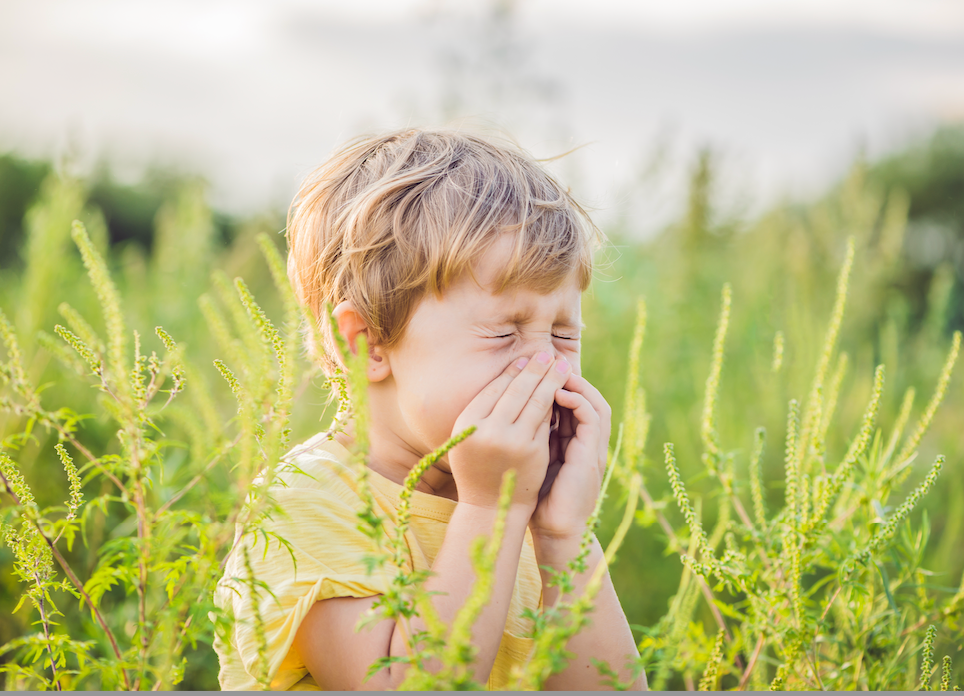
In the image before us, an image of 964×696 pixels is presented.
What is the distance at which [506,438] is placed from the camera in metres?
1.46

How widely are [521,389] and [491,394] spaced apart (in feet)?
0.21

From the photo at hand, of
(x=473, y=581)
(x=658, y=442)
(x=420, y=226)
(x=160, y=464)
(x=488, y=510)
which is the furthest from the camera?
(x=658, y=442)

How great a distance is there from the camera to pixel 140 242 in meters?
8.38

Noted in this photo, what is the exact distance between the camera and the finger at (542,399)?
1.51 meters

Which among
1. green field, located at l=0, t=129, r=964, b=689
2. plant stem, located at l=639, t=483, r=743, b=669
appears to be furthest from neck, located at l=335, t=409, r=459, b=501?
plant stem, located at l=639, t=483, r=743, b=669

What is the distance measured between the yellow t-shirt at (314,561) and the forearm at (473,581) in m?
0.05

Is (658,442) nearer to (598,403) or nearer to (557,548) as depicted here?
(598,403)

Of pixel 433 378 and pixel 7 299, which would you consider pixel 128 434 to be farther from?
pixel 7 299

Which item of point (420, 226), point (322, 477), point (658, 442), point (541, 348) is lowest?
point (658, 442)

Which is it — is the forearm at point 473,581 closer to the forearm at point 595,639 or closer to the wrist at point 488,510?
the wrist at point 488,510

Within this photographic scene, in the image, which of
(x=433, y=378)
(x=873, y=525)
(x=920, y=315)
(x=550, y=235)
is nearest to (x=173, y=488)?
(x=433, y=378)

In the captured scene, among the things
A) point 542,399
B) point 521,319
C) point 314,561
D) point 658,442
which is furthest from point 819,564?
point 658,442

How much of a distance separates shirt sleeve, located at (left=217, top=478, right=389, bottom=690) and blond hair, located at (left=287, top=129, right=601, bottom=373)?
0.32 m

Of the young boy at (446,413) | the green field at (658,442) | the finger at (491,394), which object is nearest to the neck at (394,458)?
the young boy at (446,413)
